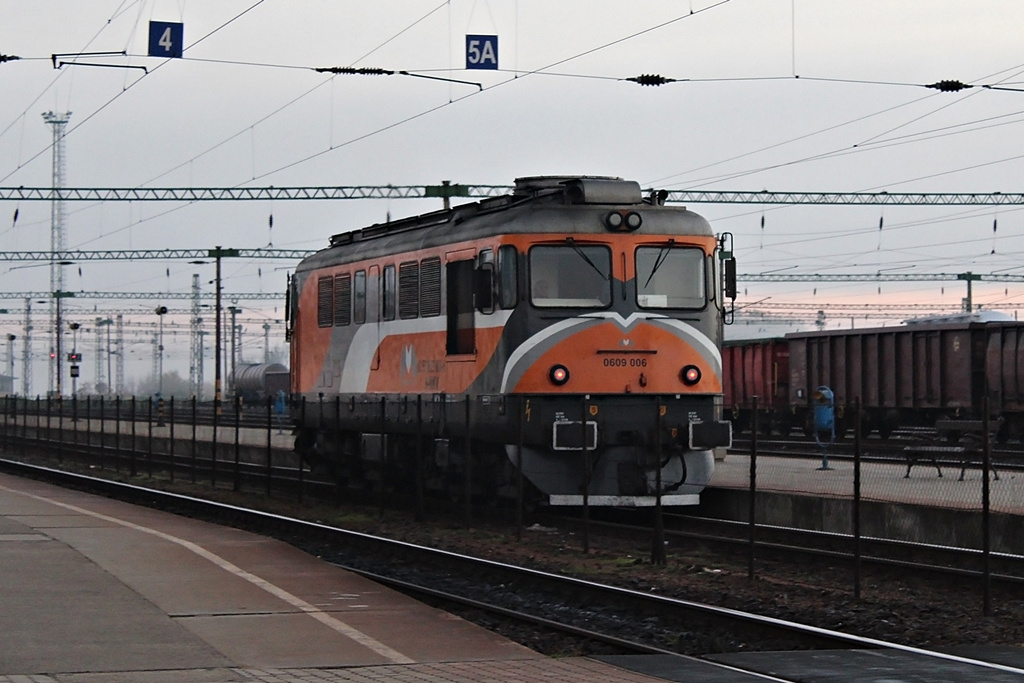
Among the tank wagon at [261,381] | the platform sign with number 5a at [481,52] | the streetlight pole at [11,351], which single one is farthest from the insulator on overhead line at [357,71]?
the streetlight pole at [11,351]

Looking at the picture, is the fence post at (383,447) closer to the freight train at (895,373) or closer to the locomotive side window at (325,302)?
the locomotive side window at (325,302)

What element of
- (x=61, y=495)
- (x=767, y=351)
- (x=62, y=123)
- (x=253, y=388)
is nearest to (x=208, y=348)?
(x=253, y=388)

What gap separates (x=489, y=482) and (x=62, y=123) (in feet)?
191

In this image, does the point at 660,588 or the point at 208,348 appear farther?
the point at 208,348

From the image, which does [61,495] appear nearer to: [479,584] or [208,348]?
[479,584]

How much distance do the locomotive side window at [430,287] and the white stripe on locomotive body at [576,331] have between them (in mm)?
2138

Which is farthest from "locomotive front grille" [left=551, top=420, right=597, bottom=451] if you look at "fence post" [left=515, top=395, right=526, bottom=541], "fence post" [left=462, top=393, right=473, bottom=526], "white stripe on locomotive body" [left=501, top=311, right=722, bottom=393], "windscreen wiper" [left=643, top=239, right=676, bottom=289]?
"windscreen wiper" [left=643, top=239, right=676, bottom=289]

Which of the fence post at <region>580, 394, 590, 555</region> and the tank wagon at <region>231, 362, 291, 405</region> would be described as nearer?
the fence post at <region>580, 394, 590, 555</region>

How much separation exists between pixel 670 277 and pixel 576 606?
6.61 metres

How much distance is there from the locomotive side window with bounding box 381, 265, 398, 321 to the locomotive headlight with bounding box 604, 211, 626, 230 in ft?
13.1

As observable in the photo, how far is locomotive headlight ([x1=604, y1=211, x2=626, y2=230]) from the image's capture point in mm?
18609

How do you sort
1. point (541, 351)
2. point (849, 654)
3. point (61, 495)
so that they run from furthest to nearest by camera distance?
point (61, 495) < point (541, 351) < point (849, 654)

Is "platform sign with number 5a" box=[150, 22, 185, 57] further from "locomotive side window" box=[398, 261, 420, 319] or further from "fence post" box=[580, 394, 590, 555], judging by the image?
"fence post" box=[580, 394, 590, 555]

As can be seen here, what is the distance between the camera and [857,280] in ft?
271
